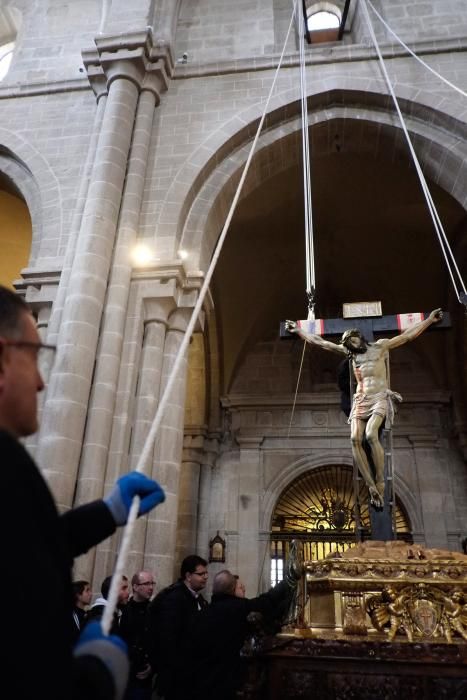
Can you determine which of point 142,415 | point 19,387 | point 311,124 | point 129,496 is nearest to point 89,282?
point 142,415

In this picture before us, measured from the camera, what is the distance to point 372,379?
5363 millimetres

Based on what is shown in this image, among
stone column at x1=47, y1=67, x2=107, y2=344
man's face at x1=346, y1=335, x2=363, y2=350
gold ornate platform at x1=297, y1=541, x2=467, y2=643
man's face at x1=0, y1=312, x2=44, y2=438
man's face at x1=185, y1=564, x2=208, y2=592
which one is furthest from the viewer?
stone column at x1=47, y1=67, x2=107, y2=344

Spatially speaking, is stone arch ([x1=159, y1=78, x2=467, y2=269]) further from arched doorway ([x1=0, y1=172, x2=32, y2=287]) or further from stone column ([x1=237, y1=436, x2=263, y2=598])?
stone column ([x1=237, y1=436, x2=263, y2=598])

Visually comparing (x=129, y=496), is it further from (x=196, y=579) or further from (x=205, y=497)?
(x=205, y=497)

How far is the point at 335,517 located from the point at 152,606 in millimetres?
8388

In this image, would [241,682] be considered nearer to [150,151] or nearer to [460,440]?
[150,151]

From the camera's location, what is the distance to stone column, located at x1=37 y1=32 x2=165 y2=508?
18.3 ft

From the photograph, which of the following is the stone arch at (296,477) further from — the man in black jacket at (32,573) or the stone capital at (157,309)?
the man in black jacket at (32,573)

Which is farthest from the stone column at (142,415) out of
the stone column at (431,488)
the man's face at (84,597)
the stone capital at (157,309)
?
the stone column at (431,488)

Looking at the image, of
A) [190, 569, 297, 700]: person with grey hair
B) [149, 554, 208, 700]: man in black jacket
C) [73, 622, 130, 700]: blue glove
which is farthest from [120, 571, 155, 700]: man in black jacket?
[73, 622, 130, 700]: blue glove

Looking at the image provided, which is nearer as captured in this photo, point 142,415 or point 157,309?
point 142,415

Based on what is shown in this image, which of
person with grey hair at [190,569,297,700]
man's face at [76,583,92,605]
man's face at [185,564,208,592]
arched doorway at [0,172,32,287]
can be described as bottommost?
person with grey hair at [190,569,297,700]

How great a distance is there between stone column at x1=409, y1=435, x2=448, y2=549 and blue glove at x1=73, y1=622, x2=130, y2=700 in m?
10.1

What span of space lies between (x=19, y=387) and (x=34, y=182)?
7718mm
